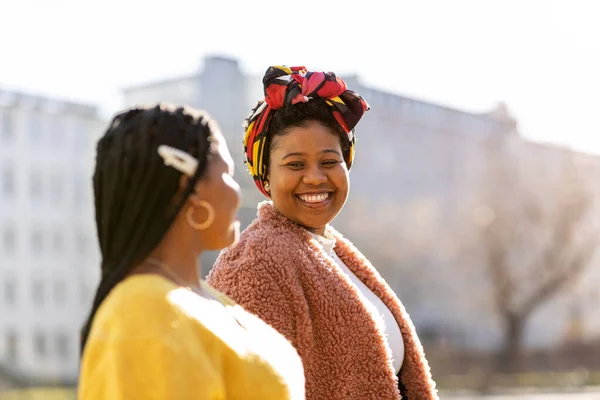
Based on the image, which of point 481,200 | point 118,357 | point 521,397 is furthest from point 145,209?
point 481,200

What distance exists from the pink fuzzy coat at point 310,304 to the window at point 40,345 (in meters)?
27.6

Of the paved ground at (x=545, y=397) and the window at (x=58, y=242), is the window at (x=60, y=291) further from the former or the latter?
the paved ground at (x=545, y=397)

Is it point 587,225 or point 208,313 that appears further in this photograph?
point 587,225

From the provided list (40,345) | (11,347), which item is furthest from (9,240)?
(40,345)

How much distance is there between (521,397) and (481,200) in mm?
10670

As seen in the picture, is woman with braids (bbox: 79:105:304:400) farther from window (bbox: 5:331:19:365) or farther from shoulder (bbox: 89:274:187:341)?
window (bbox: 5:331:19:365)

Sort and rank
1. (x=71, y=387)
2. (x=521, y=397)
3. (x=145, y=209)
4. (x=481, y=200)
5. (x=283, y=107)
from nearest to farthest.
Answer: (x=145, y=209) → (x=283, y=107) → (x=521, y=397) → (x=71, y=387) → (x=481, y=200)

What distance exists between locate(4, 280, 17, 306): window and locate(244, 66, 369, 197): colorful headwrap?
88.1 feet

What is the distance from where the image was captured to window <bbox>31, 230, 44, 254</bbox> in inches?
1117

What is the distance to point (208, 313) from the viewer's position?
1476mm

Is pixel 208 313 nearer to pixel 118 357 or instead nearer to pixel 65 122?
pixel 118 357

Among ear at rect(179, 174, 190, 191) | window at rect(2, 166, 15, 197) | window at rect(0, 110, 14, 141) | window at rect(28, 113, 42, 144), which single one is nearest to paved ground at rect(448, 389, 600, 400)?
window at rect(2, 166, 15, 197)

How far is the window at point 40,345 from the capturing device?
28.6 meters

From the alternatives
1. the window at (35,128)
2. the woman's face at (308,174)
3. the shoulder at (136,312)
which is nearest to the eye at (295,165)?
the woman's face at (308,174)
